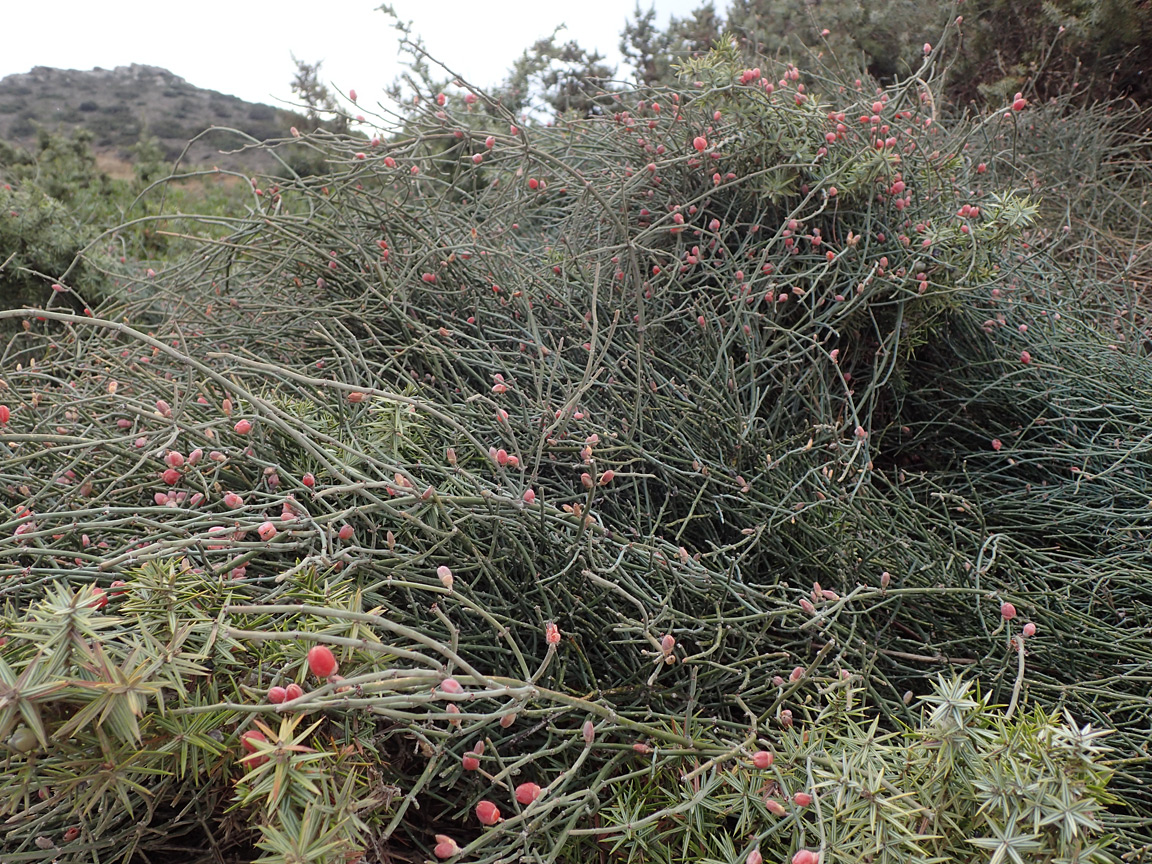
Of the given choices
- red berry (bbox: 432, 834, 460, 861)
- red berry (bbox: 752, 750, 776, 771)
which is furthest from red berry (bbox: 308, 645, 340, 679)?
red berry (bbox: 752, 750, 776, 771)

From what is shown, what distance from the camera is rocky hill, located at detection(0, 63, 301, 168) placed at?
10.0 metres

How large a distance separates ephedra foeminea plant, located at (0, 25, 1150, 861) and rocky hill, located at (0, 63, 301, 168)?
8414 mm

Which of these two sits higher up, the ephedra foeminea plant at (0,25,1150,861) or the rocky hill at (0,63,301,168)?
the rocky hill at (0,63,301,168)

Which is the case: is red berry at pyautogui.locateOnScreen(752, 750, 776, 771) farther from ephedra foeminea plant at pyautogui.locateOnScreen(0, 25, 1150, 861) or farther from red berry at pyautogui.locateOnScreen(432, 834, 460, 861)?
red berry at pyautogui.locateOnScreen(432, 834, 460, 861)

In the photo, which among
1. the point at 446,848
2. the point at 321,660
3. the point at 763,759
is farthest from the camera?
the point at 763,759

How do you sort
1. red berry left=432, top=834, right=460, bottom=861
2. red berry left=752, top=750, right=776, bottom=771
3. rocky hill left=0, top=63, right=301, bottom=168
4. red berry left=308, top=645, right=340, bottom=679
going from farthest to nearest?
rocky hill left=0, top=63, right=301, bottom=168
red berry left=752, top=750, right=776, bottom=771
red berry left=432, top=834, right=460, bottom=861
red berry left=308, top=645, right=340, bottom=679

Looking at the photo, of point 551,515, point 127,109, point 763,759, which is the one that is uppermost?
point 127,109

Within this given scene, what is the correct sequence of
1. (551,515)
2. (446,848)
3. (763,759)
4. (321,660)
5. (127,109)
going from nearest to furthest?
(321,660), (446,848), (763,759), (551,515), (127,109)

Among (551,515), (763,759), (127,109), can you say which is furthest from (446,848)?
(127,109)

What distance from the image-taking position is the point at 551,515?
125 centimetres

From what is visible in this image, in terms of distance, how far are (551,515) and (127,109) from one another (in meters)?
13.0

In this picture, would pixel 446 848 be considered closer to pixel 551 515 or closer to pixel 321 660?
pixel 321 660

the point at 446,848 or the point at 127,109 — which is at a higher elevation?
the point at 127,109

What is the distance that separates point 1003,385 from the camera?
2.00m
